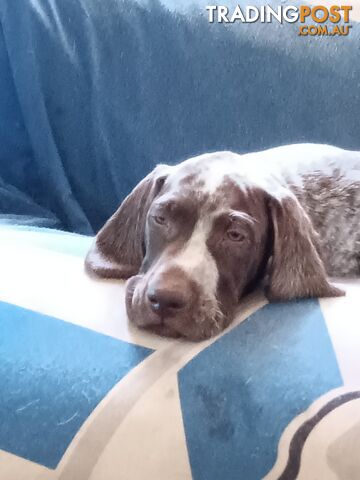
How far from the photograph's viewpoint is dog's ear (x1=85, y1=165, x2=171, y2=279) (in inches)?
51.8

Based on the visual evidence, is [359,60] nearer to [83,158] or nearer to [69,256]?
[83,158]

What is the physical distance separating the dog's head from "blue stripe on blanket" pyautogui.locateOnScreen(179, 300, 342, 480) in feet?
0.26

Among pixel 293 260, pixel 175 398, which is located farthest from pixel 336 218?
pixel 175 398

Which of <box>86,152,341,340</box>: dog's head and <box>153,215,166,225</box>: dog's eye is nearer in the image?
<box>86,152,341,340</box>: dog's head

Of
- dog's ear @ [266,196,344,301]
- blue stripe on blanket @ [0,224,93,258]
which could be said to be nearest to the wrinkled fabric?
blue stripe on blanket @ [0,224,93,258]

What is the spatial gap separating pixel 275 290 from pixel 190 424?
34 cm

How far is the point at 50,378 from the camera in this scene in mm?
991

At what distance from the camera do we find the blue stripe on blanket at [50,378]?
95 centimetres

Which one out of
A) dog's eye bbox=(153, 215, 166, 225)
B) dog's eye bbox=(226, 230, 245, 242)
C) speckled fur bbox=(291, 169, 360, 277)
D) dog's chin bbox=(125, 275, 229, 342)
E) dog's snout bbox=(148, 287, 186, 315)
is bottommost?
speckled fur bbox=(291, 169, 360, 277)

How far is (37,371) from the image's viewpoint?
39.4 inches

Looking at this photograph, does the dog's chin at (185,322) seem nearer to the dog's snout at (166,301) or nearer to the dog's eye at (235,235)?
the dog's snout at (166,301)

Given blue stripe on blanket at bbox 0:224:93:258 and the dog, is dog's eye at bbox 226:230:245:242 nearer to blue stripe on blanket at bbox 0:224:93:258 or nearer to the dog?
the dog

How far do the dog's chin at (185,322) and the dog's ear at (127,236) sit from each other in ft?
0.69

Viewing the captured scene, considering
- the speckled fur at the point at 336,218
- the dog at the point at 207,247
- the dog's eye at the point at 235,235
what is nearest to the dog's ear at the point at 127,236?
the dog at the point at 207,247
